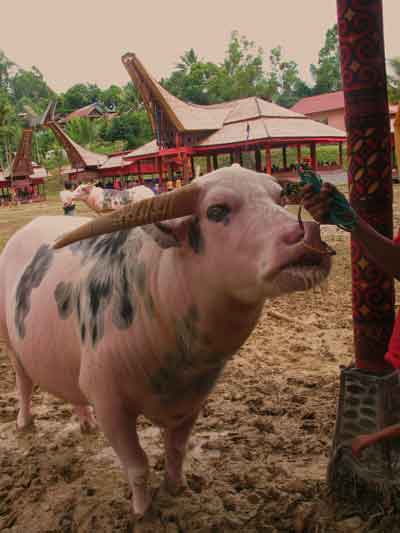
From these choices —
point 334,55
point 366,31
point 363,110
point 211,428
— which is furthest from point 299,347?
point 334,55

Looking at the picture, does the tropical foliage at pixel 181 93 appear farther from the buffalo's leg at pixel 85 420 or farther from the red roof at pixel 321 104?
the buffalo's leg at pixel 85 420

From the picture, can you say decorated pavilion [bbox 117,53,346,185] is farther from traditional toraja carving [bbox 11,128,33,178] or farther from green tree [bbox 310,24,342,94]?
green tree [bbox 310,24,342,94]

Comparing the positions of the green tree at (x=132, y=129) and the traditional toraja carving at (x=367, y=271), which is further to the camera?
the green tree at (x=132, y=129)

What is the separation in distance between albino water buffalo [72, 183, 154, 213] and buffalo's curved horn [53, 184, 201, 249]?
7.78 m

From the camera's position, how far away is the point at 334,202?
144cm

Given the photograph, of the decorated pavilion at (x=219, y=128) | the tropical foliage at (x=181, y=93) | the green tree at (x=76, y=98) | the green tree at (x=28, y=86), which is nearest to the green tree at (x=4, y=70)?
the green tree at (x=28, y=86)

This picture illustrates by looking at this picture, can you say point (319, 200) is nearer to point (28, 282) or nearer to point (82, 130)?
point (28, 282)

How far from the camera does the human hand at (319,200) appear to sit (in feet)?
4.60

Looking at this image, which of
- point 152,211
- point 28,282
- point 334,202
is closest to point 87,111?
point 28,282

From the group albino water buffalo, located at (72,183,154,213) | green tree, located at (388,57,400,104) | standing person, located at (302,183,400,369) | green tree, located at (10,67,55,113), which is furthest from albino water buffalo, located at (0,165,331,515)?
green tree, located at (10,67,55,113)

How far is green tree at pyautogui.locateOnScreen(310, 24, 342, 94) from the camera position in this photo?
5434cm

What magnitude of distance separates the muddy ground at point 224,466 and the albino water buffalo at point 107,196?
6206 millimetres

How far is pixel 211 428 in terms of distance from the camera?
104 inches

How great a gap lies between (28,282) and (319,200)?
142cm
